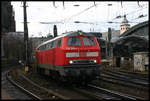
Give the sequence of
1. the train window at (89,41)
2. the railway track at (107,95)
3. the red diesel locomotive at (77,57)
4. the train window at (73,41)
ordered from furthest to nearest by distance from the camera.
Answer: the train window at (89,41)
the train window at (73,41)
the red diesel locomotive at (77,57)
the railway track at (107,95)

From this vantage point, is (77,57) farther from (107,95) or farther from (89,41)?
(107,95)

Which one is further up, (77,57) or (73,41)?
(73,41)

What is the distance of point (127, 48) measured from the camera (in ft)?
111

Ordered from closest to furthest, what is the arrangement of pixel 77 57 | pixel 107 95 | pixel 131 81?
1. pixel 107 95
2. pixel 77 57
3. pixel 131 81

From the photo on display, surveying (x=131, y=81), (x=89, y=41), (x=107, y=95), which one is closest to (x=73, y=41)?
(x=89, y=41)

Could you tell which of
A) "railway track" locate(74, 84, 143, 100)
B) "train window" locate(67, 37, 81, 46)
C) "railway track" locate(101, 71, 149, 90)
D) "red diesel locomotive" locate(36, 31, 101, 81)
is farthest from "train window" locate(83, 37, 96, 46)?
"railway track" locate(101, 71, 149, 90)

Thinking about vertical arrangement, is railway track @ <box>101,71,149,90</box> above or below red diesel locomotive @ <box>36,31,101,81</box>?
below

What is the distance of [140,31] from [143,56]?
3274 cm

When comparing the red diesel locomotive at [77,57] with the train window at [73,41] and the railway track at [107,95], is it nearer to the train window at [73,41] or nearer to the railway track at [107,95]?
the train window at [73,41]

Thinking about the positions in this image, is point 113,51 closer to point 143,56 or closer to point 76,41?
point 143,56

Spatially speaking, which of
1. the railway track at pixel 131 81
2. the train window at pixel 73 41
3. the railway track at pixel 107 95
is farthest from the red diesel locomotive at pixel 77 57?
the railway track at pixel 131 81

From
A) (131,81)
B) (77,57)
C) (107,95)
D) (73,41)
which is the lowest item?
(107,95)

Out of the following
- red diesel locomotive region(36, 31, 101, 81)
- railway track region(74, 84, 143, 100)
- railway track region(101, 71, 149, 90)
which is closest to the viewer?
railway track region(74, 84, 143, 100)

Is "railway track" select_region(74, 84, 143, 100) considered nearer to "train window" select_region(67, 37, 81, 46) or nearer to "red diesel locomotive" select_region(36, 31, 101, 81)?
"red diesel locomotive" select_region(36, 31, 101, 81)
